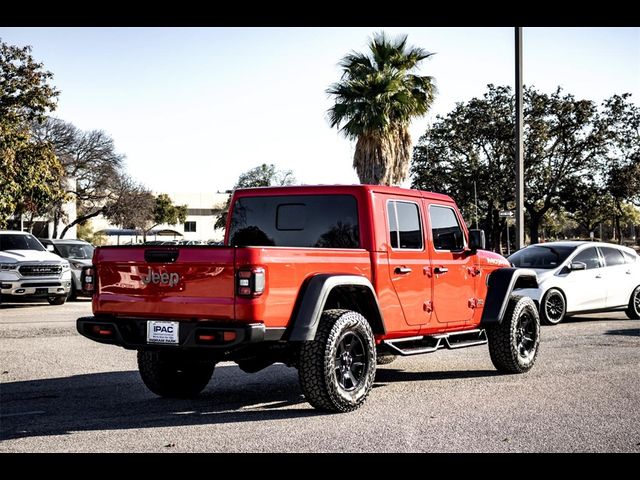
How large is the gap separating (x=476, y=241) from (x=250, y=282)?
11.5 feet

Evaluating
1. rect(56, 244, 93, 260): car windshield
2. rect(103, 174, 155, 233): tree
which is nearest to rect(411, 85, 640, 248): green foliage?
rect(103, 174, 155, 233): tree

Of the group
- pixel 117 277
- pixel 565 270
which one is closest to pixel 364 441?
pixel 117 277

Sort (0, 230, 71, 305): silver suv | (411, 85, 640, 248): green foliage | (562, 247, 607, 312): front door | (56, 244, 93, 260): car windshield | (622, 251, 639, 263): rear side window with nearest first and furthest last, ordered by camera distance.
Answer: (562, 247, 607, 312): front door, (622, 251, 639, 263): rear side window, (0, 230, 71, 305): silver suv, (56, 244, 93, 260): car windshield, (411, 85, 640, 248): green foliage

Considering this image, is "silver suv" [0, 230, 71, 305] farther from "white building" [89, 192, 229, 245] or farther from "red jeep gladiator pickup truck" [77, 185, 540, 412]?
"white building" [89, 192, 229, 245]

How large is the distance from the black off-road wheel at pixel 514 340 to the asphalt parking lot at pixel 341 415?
0.57 feet

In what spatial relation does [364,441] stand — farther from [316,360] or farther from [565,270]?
[565,270]

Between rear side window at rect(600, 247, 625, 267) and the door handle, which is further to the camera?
rear side window at rect(600, 247, 625, 267)

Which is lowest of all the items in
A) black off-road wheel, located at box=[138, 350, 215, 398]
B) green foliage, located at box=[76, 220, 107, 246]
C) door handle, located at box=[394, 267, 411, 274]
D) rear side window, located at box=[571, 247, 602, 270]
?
black off-road wheel, located at box=[138, 350, 215, 398]

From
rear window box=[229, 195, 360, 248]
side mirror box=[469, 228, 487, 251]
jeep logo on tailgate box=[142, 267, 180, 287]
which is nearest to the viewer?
jeep logo on tailgate box=[142, 267, 180, 287]

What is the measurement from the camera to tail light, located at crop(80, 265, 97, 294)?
766 cm

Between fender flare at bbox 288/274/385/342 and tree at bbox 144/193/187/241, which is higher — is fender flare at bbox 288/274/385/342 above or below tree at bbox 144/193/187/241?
below

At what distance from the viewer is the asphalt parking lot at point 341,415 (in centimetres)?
611

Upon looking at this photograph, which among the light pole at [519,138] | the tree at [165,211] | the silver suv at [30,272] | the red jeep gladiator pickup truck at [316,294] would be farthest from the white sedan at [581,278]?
the tree at [165,211]

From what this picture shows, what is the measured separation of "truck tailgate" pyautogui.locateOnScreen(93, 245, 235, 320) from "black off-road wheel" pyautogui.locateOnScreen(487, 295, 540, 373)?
3.88 m
